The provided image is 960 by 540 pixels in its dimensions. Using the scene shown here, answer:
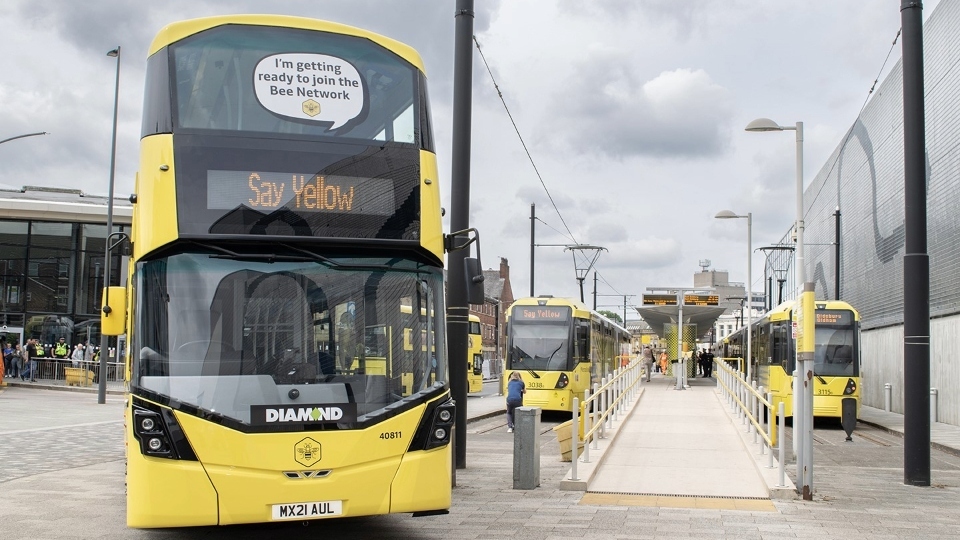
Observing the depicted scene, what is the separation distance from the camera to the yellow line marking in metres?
10.7

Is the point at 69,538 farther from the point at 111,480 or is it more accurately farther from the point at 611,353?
the point at 611,353

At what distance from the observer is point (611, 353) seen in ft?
125

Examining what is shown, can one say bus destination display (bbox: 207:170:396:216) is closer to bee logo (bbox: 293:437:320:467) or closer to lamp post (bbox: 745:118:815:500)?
bee logo (bbox: 293:437:320:467)

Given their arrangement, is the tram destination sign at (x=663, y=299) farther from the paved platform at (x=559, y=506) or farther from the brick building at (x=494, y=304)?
the brick building at (x=494, y=304)

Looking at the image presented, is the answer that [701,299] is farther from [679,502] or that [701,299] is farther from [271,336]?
[271,336]

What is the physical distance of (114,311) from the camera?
360 inches

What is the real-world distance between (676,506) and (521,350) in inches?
647

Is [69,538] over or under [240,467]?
under

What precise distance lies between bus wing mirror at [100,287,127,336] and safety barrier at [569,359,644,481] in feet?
17.1

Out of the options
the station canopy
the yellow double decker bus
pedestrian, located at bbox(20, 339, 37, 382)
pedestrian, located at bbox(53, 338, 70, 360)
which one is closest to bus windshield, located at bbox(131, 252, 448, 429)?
the yellow double decker bus

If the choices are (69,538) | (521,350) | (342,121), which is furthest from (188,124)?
(521,350)

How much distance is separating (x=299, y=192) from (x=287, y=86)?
37.1 inches

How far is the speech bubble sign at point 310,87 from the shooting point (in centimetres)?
813

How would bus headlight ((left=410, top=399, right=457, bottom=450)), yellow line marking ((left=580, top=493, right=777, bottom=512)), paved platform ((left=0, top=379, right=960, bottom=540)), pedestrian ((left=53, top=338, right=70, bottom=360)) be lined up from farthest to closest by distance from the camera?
pedestrian ((left=53, top=338, right=70, bottom=360)), yellow line marking ((left=580, top=493, right=777, bottom=512)), paved platform ((left=0, top=379, right=960, bottom=540)), bus headlight ((left=410, top=399, right=457, bottom=450))
